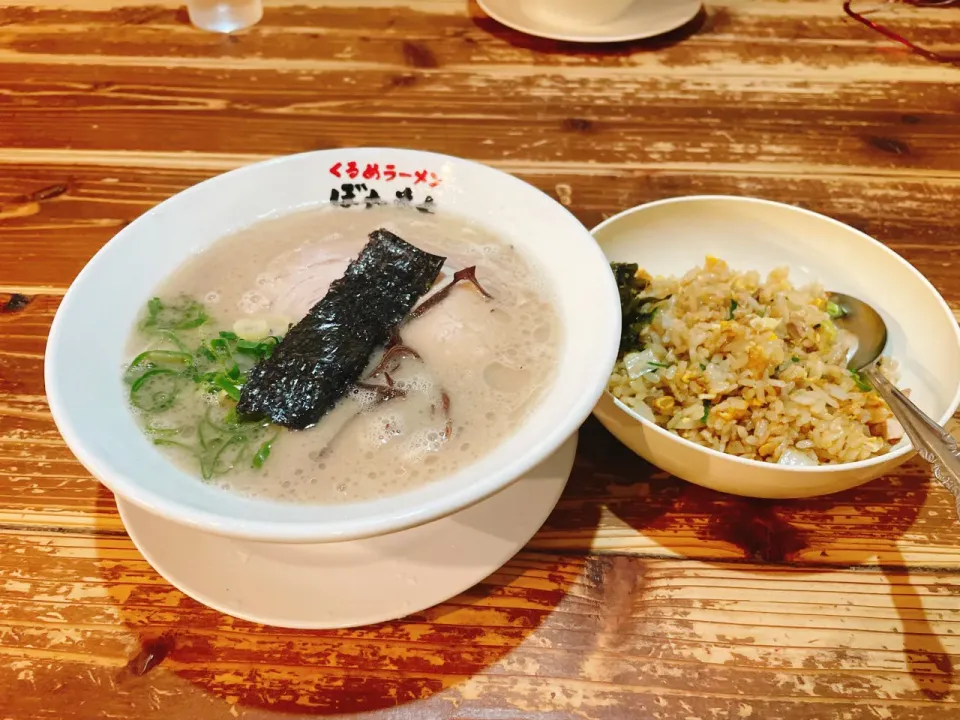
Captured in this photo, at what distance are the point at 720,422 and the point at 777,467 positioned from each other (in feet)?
0.47

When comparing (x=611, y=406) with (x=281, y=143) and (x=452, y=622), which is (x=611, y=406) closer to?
(x=452, y=622)

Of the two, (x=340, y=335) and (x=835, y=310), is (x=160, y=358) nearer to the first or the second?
(x=340, y=335)

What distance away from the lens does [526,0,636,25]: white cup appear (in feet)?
7.62

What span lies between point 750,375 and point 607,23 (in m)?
1.70

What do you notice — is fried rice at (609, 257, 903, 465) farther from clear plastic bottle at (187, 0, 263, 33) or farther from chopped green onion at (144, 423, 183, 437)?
clear plastic bottle at (187, 0, 263, 33)

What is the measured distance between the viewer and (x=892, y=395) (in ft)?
3.83

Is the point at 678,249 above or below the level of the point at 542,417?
below

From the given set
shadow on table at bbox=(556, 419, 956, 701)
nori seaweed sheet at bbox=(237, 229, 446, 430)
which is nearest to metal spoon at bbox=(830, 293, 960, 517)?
shadow on table at bbox=(556, 419, 956, 701)

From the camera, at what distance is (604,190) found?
1819 millimetres

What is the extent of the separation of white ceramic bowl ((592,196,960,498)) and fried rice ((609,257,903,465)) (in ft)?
0.23

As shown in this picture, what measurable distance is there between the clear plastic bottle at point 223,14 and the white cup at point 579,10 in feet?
3.31

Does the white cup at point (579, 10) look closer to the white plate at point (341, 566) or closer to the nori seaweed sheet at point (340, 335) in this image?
the nori seaweed sheet at point (340, 335)

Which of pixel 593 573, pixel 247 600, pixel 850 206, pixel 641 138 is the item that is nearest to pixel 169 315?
pixel 247 600

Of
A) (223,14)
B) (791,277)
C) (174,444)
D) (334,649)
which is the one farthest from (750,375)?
(223,14)
